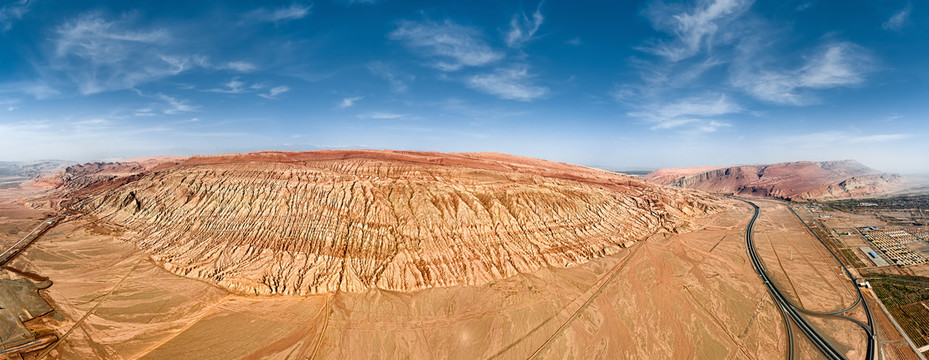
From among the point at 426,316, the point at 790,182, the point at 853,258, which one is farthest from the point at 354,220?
the point at 790,182

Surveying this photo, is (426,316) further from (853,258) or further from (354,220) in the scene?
(853,258)

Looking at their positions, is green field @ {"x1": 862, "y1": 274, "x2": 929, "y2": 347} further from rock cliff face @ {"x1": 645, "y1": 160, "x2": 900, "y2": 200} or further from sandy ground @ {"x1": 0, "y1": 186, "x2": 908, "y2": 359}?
rock cliff face @ {"x1": 645, "y1": 160, "x2": 900, "y2": 200}

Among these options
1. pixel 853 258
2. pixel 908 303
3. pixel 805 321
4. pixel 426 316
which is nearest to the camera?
pixel 426 316

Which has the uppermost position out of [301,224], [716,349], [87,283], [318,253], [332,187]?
[332,187]

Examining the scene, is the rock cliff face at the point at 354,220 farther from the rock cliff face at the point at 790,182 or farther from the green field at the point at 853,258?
the rock cliff face at the point at 790,182

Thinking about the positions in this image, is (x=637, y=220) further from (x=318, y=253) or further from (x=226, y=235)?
(x=226, y=235)

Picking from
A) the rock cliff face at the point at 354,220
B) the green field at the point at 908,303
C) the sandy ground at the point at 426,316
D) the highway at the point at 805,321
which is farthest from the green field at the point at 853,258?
the rock cliff face at the point at 354,220

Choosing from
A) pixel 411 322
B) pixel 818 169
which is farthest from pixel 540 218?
pixel 818 169
